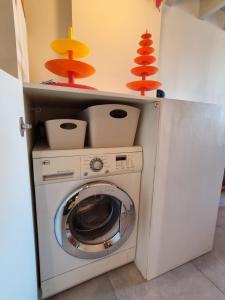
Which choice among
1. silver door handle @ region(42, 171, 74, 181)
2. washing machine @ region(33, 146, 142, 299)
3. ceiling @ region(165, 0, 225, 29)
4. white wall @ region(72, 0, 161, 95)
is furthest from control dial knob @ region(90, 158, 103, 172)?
ceiling @ region(165, 0, 225, 29)

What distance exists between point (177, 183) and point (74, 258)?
81cm

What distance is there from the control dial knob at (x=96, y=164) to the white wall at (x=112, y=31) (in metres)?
0.81

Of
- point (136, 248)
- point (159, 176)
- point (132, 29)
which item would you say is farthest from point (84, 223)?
point (132, 29)

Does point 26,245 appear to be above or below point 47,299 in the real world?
above

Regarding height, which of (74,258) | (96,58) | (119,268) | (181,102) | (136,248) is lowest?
(119,268)

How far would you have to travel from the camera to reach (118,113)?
1.00m

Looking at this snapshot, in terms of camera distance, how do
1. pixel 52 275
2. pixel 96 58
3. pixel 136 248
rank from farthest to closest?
pixel 96 58 → pixel 136 248 → pixel 52 275

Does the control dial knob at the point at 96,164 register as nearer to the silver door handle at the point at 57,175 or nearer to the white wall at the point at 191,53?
the silver door handle at the point at 57,175

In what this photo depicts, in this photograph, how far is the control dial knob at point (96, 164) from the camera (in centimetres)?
92

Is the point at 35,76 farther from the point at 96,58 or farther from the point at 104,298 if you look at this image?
the point at 104,298

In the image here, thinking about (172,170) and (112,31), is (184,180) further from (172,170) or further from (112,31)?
(112,31)

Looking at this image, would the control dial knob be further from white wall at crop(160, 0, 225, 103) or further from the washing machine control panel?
white wall at crop(160, 0, 225, 103)

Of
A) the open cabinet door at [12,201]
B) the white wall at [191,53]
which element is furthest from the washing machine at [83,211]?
the white wall at [191,53]

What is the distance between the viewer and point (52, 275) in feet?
3.16
